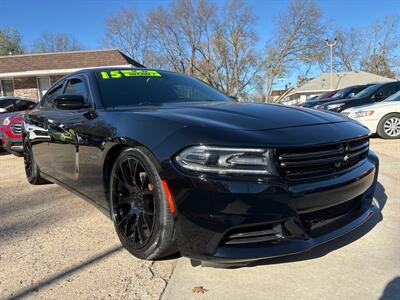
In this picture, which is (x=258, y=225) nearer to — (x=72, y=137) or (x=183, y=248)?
(x=183, y=248)

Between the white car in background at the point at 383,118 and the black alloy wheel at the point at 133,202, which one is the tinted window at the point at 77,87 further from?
the white car in background at the point at 383,118

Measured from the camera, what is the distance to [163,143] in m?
2.65

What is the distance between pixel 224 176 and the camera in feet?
7.94

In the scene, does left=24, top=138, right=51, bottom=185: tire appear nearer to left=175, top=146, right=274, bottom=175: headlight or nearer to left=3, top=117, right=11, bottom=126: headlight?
left=3, top=117, right=11, bottom=126: headlight

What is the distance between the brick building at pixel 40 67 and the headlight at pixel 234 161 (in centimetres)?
2122

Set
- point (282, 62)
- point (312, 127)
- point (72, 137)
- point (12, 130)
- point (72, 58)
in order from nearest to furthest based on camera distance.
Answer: point (312, 127)
point (72, 137)
point (12, 130)
point (72, 58)
point (282, 62)

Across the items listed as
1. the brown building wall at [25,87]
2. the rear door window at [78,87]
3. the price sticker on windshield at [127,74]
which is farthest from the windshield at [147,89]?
the brown building wall at [25,87]

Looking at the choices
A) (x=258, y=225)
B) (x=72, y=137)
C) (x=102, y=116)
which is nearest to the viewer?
(x=258, y=225)

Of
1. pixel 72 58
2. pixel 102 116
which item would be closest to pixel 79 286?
pixel 102 116

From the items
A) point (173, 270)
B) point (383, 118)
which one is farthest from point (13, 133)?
point (383, 118)

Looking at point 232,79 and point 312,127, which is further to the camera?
point 232,79

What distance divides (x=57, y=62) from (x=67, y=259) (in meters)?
22.6

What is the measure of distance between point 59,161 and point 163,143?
212cm

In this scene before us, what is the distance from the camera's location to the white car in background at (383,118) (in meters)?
9.76
